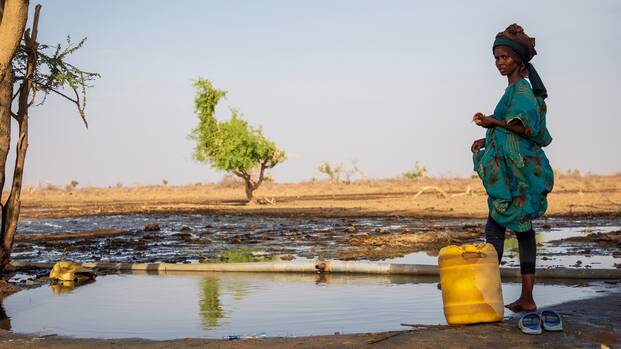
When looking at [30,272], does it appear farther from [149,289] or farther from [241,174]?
[241,174]

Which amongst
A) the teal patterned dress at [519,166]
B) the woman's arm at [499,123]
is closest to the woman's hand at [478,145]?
the teal patterned dress at [519,166]

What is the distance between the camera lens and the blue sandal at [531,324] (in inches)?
215

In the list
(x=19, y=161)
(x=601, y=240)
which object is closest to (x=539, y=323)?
(x=19, y=161)

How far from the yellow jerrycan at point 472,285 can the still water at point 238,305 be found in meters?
0.85

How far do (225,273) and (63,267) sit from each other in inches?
80.6

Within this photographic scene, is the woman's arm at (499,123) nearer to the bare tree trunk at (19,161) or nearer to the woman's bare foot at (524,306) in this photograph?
the woman's bare foot at (524,306)

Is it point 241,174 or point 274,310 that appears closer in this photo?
point 274,310

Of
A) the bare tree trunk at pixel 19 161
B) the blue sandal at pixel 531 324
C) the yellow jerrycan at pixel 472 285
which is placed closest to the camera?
the blue sandal at pixel 531 324

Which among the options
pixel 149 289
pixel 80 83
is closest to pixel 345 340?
pixel 149 289

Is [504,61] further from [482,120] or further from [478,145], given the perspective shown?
[478,145]

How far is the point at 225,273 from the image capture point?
10.9 metres

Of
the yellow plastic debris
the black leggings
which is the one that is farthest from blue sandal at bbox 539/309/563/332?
the yellow plastic debris

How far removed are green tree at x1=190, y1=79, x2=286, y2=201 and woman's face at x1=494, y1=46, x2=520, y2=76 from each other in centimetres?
3754

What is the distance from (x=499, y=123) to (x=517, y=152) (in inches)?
9.9
